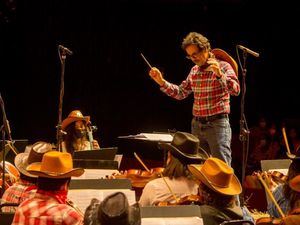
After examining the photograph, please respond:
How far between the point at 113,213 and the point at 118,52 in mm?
6766

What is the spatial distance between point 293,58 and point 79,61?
12.2ft

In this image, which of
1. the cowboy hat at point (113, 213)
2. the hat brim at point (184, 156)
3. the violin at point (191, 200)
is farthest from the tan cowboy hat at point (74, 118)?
the cowboy hat at point (113, 213)

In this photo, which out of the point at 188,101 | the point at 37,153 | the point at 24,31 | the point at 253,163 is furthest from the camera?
the point at 188,101

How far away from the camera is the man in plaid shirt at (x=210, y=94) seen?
17.7 ft

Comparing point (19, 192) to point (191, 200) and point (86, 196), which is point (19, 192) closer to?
point (86, 196)

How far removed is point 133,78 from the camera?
9.18 m

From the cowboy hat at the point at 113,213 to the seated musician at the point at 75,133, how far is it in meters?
3.62

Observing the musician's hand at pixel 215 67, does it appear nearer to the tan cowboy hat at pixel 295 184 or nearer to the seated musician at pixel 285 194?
the seated musician at pixel 285 194

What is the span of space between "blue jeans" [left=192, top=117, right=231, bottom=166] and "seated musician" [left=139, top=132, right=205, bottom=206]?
3.99 feet

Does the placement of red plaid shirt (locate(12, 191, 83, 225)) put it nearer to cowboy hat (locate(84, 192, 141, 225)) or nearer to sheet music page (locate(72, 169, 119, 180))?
cowboy hat (locate(84, 192, 141, 225))

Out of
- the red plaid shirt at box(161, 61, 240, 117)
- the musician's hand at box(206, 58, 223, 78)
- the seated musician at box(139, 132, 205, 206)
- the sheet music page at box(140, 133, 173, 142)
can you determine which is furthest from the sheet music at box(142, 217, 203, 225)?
the red plaid shirt at box(161, 61, 240, 117)

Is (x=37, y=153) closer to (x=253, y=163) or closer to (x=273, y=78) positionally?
(x=253, y=163)

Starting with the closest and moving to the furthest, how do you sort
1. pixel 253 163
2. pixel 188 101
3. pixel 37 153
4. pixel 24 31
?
1. pixel 37 153
2. pixel 253 163
3. pixel 24 31
4. pixel 188 101

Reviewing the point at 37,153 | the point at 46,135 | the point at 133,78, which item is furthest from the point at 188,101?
the point at 37,153
